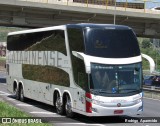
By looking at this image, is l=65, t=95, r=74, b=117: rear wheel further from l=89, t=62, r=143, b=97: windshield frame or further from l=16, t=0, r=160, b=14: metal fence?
l=16, t=0, r=160, b=14: metal fence

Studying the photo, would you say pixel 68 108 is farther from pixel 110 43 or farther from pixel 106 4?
pixel 106 4

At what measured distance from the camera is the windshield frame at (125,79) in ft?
49.9

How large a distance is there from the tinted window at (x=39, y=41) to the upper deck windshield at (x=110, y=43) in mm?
1782

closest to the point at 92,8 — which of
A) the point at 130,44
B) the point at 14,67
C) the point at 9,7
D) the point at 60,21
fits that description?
the point at 60,21

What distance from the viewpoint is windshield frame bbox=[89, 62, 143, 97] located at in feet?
49.9

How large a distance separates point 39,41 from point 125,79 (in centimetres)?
Result: 601

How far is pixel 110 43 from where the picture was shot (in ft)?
52.1

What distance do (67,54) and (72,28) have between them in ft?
3.19

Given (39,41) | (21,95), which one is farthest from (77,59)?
(21,95)

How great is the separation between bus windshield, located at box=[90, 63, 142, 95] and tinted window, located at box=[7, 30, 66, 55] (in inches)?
91.4

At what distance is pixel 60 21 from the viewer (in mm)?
42188

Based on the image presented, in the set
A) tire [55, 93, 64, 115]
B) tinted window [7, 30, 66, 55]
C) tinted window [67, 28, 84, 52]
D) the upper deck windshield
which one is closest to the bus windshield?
the upper deck windshield

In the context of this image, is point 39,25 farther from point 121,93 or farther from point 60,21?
point 121,93

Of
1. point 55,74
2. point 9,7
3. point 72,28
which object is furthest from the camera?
point 9,7
